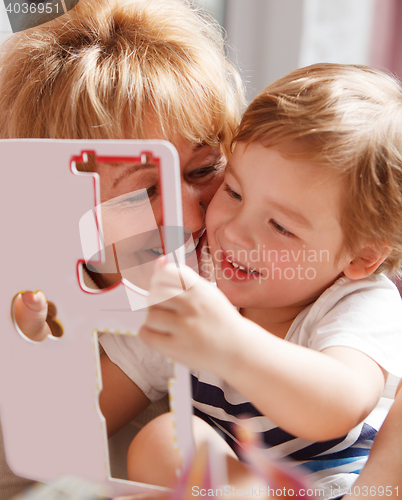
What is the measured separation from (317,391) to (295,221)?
193 mm

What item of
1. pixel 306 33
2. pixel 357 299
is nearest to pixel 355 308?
pixel 357 299

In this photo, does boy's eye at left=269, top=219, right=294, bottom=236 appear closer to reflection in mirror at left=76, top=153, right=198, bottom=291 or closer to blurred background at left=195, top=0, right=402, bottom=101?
reflection in mirror at left=76, top=153, right=198, bottom=291

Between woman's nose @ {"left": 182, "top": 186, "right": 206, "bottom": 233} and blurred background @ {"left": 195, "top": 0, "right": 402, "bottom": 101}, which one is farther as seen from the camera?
blurred background @ {"left": 195, "top": 0, "right": 402, "bottom": 101}

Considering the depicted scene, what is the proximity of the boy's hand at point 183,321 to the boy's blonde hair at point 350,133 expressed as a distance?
0.24 metres

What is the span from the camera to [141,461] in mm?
445

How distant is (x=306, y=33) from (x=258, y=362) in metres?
0.99

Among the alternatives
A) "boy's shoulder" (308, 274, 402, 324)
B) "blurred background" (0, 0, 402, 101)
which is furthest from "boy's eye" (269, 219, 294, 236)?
"blurred background" (0, 0, 402, 101)

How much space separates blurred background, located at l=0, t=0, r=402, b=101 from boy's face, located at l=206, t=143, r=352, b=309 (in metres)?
0.63

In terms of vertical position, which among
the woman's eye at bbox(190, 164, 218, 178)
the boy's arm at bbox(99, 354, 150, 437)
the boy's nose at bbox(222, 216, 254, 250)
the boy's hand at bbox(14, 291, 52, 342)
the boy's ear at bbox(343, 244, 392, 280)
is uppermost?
the woman's eye at bbox(190, 164, 218, 178)

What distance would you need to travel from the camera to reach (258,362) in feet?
1.23

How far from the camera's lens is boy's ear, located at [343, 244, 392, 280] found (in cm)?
59

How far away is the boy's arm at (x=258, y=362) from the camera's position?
341 mm

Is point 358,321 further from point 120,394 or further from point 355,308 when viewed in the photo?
point 120,394

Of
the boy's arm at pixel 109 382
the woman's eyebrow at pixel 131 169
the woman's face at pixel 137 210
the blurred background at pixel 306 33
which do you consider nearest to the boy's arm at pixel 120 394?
the boy's arm at pixel 109 382
